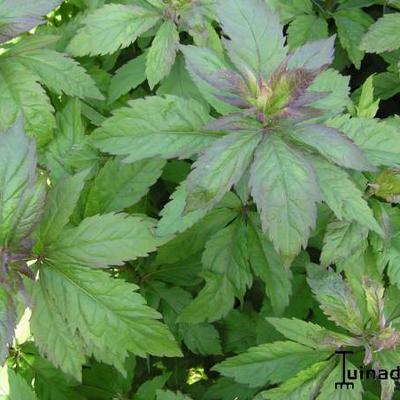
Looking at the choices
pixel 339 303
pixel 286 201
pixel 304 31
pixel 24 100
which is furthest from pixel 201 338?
pixel 304 31

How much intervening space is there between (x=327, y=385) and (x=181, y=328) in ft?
2.03

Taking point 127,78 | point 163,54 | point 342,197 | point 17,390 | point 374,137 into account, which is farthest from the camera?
point 127,78

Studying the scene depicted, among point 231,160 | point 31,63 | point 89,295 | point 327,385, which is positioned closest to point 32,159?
point 89,295

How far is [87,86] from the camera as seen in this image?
1786mm

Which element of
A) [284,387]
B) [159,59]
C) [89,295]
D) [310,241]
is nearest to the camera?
[89,295]

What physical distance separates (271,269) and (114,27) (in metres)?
0.91

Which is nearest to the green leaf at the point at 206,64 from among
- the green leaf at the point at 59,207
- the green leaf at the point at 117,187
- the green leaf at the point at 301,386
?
the green leaf at the point at 117,187

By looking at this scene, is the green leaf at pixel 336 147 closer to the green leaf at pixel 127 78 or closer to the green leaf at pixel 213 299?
the green leaf at pixel 213 299

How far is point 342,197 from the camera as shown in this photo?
136 cm

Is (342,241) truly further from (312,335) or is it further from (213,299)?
(213,299)

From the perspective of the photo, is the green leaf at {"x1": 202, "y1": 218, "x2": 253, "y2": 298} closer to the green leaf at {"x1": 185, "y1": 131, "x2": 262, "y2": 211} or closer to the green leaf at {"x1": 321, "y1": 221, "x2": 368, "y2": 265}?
the green leaf at {"x1": 321, "y1": 221, "x2": 368, "y2": 265}

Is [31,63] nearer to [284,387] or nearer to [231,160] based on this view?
[231,160]

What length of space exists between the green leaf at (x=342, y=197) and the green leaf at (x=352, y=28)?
2.62ft

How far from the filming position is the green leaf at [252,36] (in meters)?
1.38
